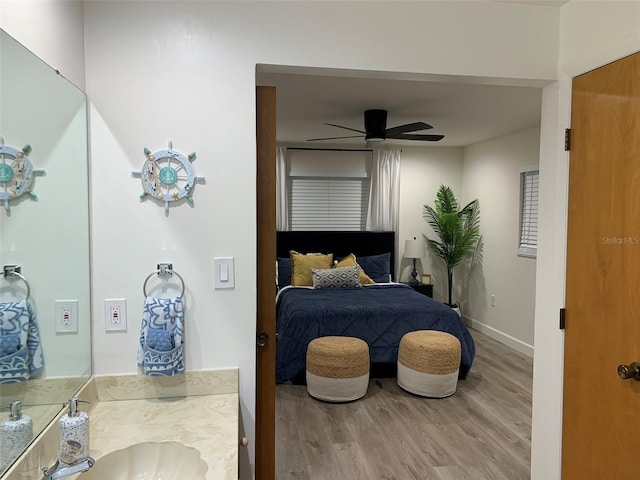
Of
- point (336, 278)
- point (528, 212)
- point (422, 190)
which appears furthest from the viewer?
point (422, 190)

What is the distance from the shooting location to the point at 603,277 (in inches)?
70.2

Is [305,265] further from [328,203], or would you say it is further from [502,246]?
Result: [502,246]

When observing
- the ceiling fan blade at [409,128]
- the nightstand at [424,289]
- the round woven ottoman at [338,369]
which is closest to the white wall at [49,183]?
the round woven ottoman at [338,369]

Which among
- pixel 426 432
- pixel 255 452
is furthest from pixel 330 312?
pixel 255 452

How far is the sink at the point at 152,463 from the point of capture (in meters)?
1.38

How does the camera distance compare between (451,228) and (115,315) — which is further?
(451,228)

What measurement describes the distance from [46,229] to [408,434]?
2738mm

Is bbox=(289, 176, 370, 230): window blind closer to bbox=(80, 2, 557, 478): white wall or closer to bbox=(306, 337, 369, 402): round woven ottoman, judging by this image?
bbox=(306, 337, 369, 402): round woven ottoman

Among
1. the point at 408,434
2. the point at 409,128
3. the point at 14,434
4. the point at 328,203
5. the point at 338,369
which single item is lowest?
the point at 408,434

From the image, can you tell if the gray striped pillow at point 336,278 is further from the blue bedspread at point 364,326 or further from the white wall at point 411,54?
the white wall at point 411,54

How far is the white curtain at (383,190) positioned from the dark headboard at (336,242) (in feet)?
0.57

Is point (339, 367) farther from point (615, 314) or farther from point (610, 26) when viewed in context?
point (610, 26)

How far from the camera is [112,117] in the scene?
175 cm

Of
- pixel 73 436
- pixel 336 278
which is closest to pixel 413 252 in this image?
pixel 336 278
